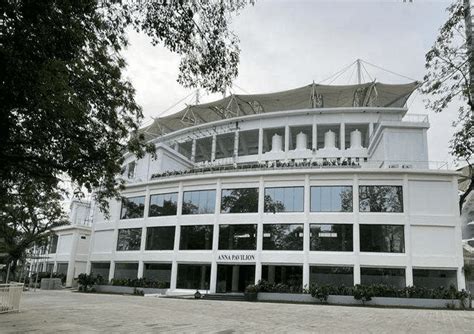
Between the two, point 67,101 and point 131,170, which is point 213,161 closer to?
point 131,170

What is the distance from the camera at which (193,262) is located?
33219 millimetres

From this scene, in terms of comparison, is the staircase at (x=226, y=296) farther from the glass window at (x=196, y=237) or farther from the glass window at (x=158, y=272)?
the glass window at (x=158, y=272)

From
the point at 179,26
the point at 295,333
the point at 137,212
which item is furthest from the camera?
the point at 137,212

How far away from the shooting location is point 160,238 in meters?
35.4

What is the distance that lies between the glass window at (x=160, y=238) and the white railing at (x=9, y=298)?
19.0 m

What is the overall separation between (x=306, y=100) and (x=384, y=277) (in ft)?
74.2

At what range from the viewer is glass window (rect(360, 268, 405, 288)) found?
1126 inches

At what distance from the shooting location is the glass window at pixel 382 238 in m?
29.1

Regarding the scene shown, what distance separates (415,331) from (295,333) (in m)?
4.07

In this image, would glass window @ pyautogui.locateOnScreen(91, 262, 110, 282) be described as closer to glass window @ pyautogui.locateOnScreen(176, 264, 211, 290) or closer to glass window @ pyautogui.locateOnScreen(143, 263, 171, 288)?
glass window @ pyautogui.locateOnScreen(143, 263, 171, 288)

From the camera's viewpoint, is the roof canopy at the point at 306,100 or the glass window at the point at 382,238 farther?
the roof canopy at the point at 306,100

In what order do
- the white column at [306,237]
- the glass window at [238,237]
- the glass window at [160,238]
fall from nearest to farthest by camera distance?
the white column at [306,237] < the glass window at [238,237] < the glass window at [160,238]

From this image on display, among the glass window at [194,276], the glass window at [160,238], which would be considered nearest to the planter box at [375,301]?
the glass window at [194,276]

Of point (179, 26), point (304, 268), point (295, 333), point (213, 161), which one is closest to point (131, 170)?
point (213, 161)
